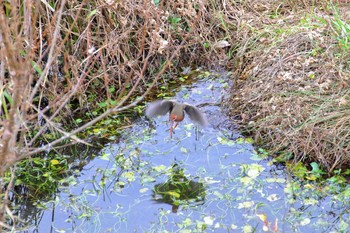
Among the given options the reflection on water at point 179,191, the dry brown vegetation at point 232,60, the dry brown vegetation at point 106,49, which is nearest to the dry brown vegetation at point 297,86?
the dry brown vegetation at point 232,60

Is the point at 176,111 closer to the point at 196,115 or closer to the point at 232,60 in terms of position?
the point at 196,115

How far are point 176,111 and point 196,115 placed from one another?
17cm

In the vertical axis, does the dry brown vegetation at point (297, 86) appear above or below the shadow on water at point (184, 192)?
above

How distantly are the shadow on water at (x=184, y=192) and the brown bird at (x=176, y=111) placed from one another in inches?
10.0

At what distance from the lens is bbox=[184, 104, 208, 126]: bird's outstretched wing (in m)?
5.05

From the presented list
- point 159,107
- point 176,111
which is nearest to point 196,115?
point 176,111

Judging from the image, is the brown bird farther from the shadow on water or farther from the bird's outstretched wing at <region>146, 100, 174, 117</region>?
the shadow on water

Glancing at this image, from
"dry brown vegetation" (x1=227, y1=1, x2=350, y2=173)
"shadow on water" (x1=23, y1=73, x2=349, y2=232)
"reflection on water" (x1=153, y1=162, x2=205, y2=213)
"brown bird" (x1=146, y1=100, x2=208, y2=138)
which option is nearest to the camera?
"shadow on water" (x1=23, y1=73, x2=349, y2=232)

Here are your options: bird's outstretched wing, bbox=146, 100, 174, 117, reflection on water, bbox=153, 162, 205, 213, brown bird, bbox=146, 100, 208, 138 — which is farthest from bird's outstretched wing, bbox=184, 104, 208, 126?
reflection on water, bbox=153, 162, 205, 213

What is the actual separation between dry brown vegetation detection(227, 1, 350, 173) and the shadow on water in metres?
0.26

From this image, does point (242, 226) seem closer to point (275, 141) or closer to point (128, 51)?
point (275, 141)

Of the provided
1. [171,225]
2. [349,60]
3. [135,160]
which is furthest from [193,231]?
[349,60]

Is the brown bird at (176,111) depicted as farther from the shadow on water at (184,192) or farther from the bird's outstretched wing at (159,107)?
the shadow on water at (184,192)

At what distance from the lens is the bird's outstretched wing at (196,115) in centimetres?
505
